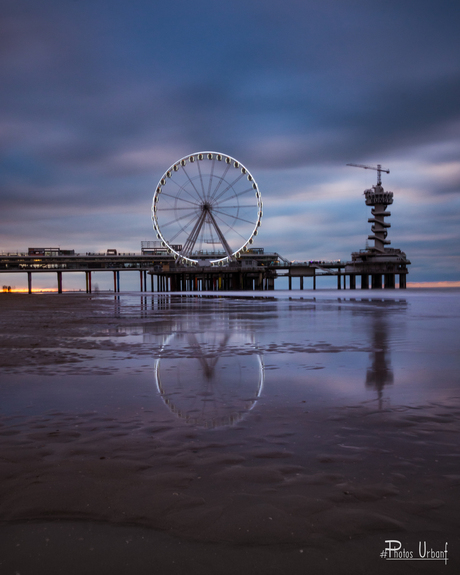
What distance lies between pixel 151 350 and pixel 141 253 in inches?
4707

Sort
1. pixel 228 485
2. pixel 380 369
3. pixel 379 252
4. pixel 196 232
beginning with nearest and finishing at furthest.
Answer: pixel 228 485
pixel 380 369
pixel 196 232
pixel 379 252

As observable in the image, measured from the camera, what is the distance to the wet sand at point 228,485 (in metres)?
2.06

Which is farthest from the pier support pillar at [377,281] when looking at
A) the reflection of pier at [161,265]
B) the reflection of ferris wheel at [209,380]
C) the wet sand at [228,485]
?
the wet sand at [228,485]

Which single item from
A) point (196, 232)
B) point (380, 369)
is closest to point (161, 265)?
point (196, 232)

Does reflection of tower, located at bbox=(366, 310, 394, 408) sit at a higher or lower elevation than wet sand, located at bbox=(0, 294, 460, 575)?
lower

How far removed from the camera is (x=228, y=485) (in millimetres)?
2699

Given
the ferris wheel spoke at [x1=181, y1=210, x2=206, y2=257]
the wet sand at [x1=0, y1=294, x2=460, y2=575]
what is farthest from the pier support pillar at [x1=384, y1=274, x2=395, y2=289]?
the wet sand at [x1=0, y1=294, x2=460, y2=575]

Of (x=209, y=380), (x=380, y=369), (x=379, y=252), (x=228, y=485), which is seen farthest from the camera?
(x=379, y=252)

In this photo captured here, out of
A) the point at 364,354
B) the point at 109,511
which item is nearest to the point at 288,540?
the point at 109,511

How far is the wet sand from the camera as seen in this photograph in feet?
6.75

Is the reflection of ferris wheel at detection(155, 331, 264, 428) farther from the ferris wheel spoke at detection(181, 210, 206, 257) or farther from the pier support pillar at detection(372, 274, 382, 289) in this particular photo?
the pier support pillar at detection(372, 274, 382, 289)

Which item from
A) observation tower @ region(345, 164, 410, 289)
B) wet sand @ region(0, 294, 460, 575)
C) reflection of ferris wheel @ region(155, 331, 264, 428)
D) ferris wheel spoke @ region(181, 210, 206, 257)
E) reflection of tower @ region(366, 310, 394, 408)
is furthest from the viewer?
observation tower @ region(345, 164, 410, 289)

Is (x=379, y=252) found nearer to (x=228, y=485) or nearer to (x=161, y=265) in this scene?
(x=161, y=265)

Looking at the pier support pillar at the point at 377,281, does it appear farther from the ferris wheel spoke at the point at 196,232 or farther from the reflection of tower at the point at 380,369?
the reflection of tower at the point at 380,369
